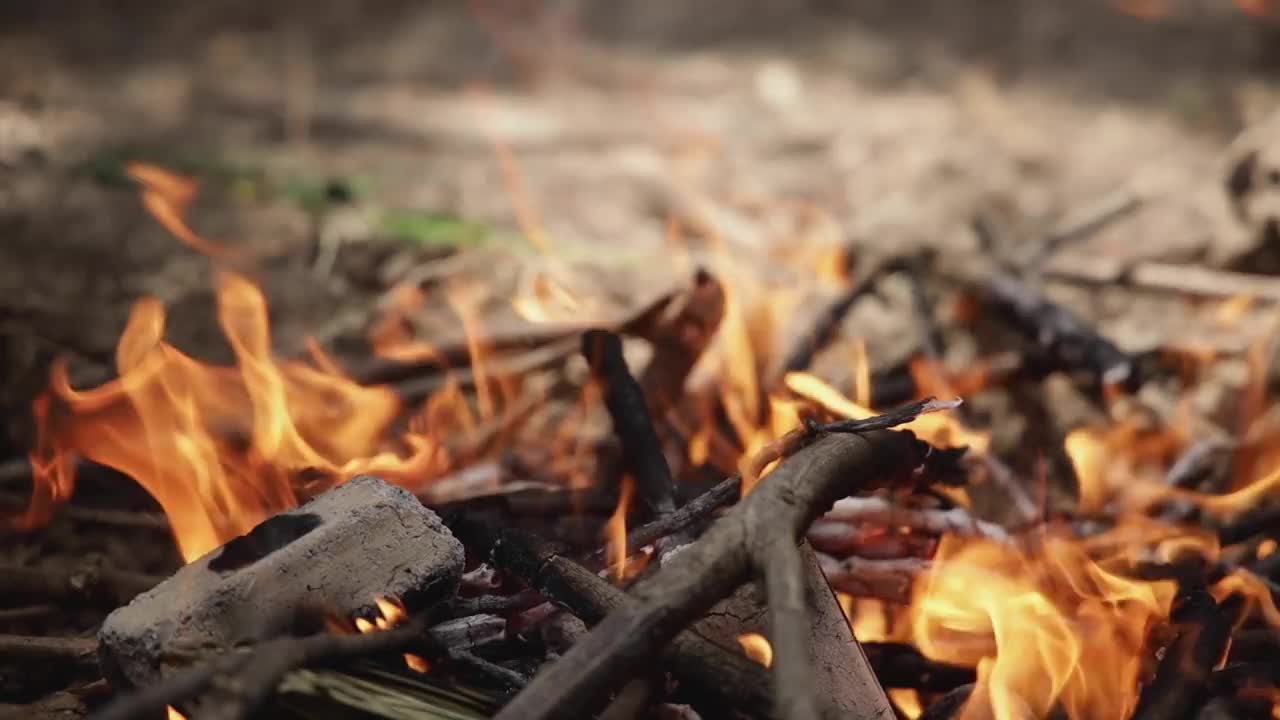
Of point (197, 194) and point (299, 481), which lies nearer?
point (299, 481)

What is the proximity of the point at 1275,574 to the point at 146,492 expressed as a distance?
278cm

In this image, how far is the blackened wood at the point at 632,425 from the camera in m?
2.48

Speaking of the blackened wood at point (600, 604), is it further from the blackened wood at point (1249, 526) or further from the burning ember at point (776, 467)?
the blackened wood at point (1249, 526)

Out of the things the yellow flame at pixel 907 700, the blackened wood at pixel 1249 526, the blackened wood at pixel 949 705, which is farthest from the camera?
the blackened wood at pixel 1249 526

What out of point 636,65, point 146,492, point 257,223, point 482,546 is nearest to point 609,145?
point 636,65

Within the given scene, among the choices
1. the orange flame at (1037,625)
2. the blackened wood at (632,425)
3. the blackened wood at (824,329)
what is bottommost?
the orange flame at (1037,625)

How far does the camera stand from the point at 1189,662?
2.00 meters

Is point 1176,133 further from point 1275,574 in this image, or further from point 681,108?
point 1275,574

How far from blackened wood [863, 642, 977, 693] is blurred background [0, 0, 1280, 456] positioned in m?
1.84

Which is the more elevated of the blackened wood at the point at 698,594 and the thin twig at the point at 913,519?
the blackened wood at the point at 698,594

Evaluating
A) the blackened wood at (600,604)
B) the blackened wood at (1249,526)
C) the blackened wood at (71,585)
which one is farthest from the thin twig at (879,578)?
the blackened wood at (71,585)

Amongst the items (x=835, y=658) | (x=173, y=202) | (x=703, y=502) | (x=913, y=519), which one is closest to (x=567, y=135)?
(x=173, y=202)

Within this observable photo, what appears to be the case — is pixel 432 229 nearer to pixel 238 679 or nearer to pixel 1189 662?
pixel 238 679

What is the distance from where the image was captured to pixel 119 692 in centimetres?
187
